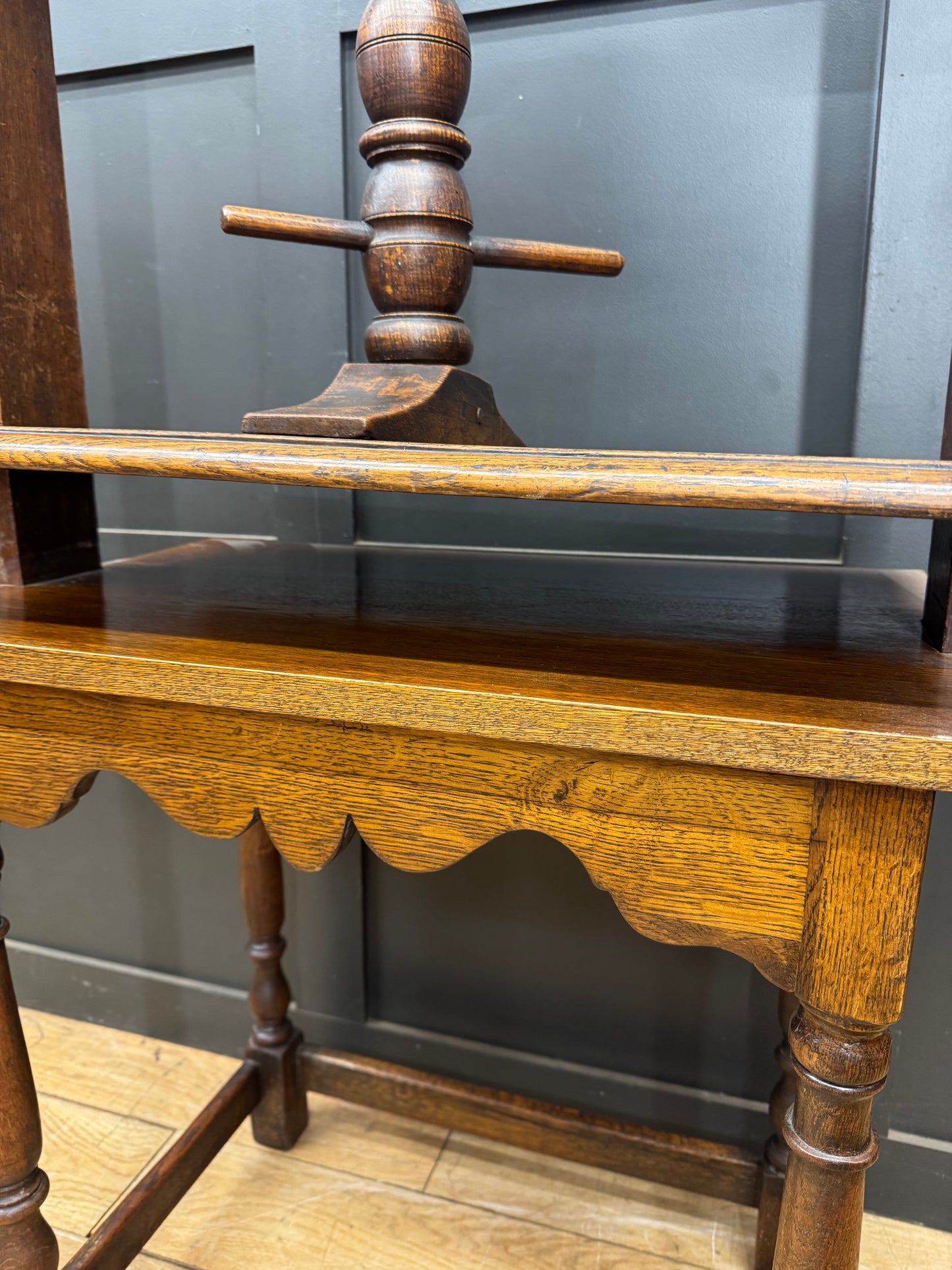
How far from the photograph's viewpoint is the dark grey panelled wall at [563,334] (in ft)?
3.05

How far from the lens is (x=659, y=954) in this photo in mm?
1129

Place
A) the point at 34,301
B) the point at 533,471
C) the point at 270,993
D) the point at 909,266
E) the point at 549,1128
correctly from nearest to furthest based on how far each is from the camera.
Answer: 1. the point at 533,471
2. the point at 34,301
3. the point at 909,266
4. the point at 549,1128
5. the point at 270,993

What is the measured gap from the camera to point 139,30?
111 centimetres

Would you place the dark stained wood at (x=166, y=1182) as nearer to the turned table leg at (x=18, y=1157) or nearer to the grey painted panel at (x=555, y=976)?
the turned table leg at (x=18, y=1157)

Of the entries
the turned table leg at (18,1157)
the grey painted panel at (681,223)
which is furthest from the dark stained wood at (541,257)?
the turned table leg at (18,1157)

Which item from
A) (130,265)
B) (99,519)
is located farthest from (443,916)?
(130,265)

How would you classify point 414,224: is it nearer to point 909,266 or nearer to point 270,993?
point 909,266

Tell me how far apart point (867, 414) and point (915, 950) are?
0.60 m

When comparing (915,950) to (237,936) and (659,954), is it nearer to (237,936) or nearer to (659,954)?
(659,954)

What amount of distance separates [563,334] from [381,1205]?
1058 millimetres

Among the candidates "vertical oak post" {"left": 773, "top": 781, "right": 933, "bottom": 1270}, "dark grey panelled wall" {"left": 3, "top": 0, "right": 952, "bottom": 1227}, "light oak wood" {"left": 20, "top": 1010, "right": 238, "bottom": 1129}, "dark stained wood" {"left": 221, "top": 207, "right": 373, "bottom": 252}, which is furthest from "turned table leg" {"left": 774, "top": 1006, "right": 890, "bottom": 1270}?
"light oak wood" {"left": 20, "top": 1010, "right": 238, "bottom": 1129}

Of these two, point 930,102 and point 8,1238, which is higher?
point 930,102

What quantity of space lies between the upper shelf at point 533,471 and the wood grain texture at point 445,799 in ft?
0.52

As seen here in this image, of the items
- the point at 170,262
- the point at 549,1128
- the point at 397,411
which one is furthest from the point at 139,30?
the point at 549,1128
